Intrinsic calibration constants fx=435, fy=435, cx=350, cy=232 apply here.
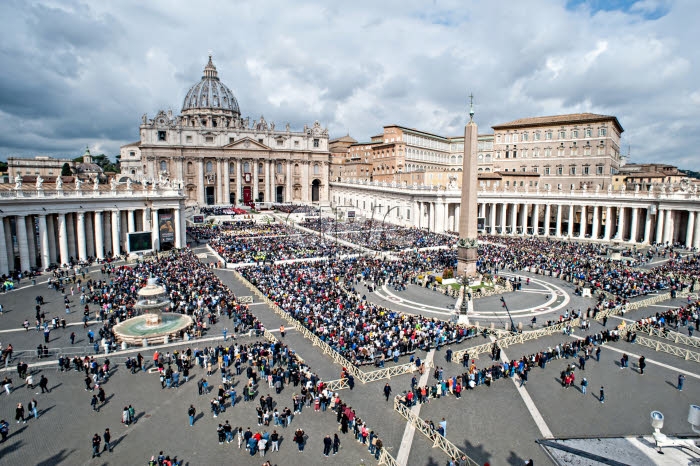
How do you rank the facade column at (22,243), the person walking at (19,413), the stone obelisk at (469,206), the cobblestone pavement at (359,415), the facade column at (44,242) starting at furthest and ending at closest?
1. the facade column at (44,242)
2. the facade column at (22,243)
3. the stone obelisk at (469,206)
4. the person walking at (19,413)
5. the cobblestone pavement at (359,415)

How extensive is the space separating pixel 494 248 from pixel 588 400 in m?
31.7

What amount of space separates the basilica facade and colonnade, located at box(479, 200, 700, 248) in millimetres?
46187

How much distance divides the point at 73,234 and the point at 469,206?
36.6 meters

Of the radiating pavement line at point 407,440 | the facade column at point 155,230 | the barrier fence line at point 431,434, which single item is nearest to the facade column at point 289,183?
the facade column at point 155,230

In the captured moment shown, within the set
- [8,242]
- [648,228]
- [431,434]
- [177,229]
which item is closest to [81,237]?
[8,242]

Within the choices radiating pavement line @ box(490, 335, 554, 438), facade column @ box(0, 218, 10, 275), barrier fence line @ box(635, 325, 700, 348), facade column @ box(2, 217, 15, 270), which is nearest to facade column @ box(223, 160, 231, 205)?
facade column @ box(2, 217, 15, 270)

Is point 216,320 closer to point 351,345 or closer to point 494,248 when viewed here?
point 351,345

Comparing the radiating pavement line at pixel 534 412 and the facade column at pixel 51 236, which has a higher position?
the facade column at pixel 51 236

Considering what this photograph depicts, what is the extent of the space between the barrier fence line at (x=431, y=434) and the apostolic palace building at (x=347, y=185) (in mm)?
23042

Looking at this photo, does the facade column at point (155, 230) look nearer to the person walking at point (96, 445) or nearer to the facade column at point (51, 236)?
the facade column at point (51, 236)

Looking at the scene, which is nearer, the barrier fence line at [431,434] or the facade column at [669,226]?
the barrier fence line at [431,434]

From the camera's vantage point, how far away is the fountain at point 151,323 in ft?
70.9

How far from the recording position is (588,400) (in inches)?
650

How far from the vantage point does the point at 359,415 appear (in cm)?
1509
